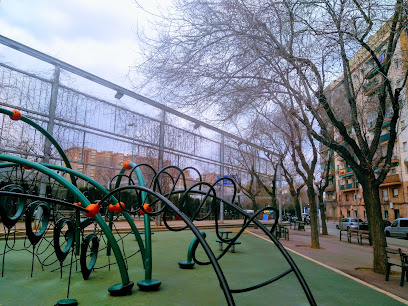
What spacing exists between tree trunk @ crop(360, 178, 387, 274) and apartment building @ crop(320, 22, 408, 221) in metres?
2.25

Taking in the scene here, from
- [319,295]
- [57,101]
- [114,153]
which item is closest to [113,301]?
[319,295]

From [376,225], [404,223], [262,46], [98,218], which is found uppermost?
[262,46]

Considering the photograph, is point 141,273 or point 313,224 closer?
point 141,273

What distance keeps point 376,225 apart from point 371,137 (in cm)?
2681

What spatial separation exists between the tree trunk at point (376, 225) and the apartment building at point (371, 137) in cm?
225

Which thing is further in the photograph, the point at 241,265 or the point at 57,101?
the point at 57,101

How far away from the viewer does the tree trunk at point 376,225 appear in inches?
294

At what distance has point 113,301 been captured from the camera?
4238 millimetres

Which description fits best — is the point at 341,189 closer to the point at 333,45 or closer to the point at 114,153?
the point at 114,153

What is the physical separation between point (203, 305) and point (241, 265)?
127 inches

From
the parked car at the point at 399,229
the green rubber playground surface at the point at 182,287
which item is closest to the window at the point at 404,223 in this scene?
the parked car at the point at 399,229

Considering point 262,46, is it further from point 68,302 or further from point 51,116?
point 51,116

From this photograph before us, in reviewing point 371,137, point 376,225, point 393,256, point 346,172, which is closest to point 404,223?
point 371,137

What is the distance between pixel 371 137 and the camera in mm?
31109
